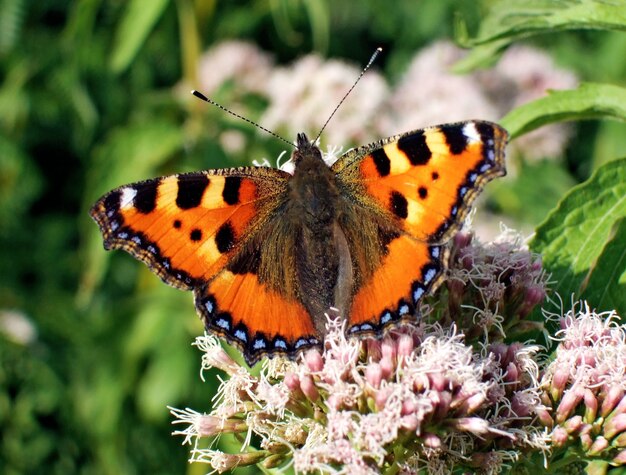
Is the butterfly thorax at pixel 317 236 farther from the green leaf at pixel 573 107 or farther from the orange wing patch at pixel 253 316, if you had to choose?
the green leaf at pixel 573 107

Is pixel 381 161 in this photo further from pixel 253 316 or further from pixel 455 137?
pixel 253 316

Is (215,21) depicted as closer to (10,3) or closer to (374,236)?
(10,3)

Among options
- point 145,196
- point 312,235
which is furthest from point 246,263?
point 145,196

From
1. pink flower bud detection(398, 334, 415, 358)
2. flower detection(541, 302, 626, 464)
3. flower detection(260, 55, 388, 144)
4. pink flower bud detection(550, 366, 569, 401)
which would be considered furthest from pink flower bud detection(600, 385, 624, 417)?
flower detection(260, 55, 388, 144)

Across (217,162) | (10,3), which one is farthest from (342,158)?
(10,3)

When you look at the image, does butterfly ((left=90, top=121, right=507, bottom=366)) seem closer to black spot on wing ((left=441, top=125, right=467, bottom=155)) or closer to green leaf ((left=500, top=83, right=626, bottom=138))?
black spot on wing ((left=441, top=125, right=467, bottom=155))
